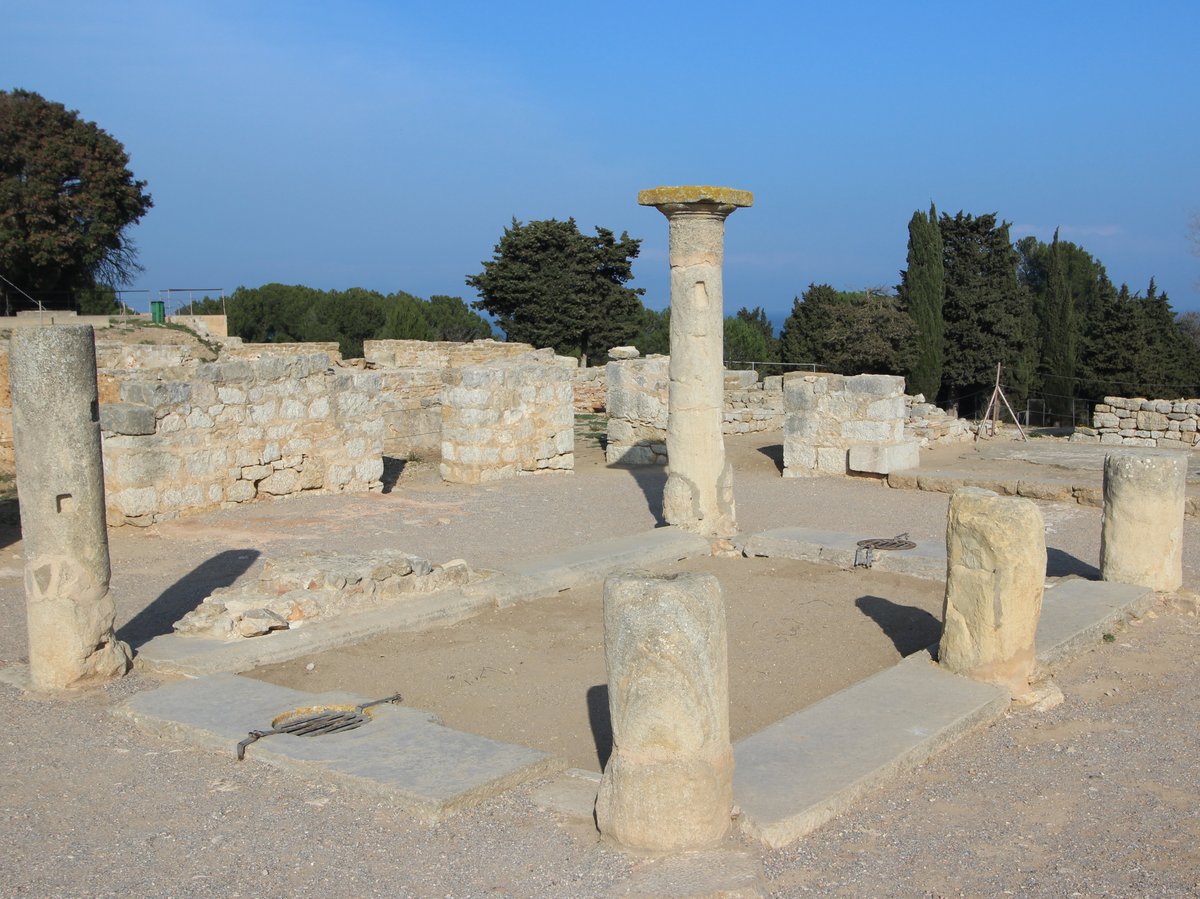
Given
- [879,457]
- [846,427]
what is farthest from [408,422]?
[879,457]

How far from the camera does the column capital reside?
905cm

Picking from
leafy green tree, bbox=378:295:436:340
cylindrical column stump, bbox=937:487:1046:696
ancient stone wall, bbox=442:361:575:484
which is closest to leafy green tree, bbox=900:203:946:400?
leafy green tree, bbox=378:295:436:340

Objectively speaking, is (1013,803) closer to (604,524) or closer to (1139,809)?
(1139,809)

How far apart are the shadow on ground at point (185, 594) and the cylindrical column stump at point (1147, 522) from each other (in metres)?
6.62

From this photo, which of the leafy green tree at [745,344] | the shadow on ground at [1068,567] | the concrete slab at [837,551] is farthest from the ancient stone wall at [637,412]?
the leafy green tree at [745,344]

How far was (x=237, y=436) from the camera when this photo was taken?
11.1 meters

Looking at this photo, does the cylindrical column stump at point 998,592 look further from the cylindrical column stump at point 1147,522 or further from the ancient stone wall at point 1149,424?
the ancient stone wall at point 1149,424

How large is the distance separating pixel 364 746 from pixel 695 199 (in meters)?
5.79

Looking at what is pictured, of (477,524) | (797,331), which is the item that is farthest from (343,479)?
(797,331)

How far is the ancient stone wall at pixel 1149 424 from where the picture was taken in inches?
730

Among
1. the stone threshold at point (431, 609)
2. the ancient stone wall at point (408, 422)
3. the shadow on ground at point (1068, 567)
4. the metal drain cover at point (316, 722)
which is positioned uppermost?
the ancient stone wall at point (408, 422)

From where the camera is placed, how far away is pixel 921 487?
1327 cm

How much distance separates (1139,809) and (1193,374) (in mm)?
31836

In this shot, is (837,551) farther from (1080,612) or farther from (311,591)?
(311,591)
